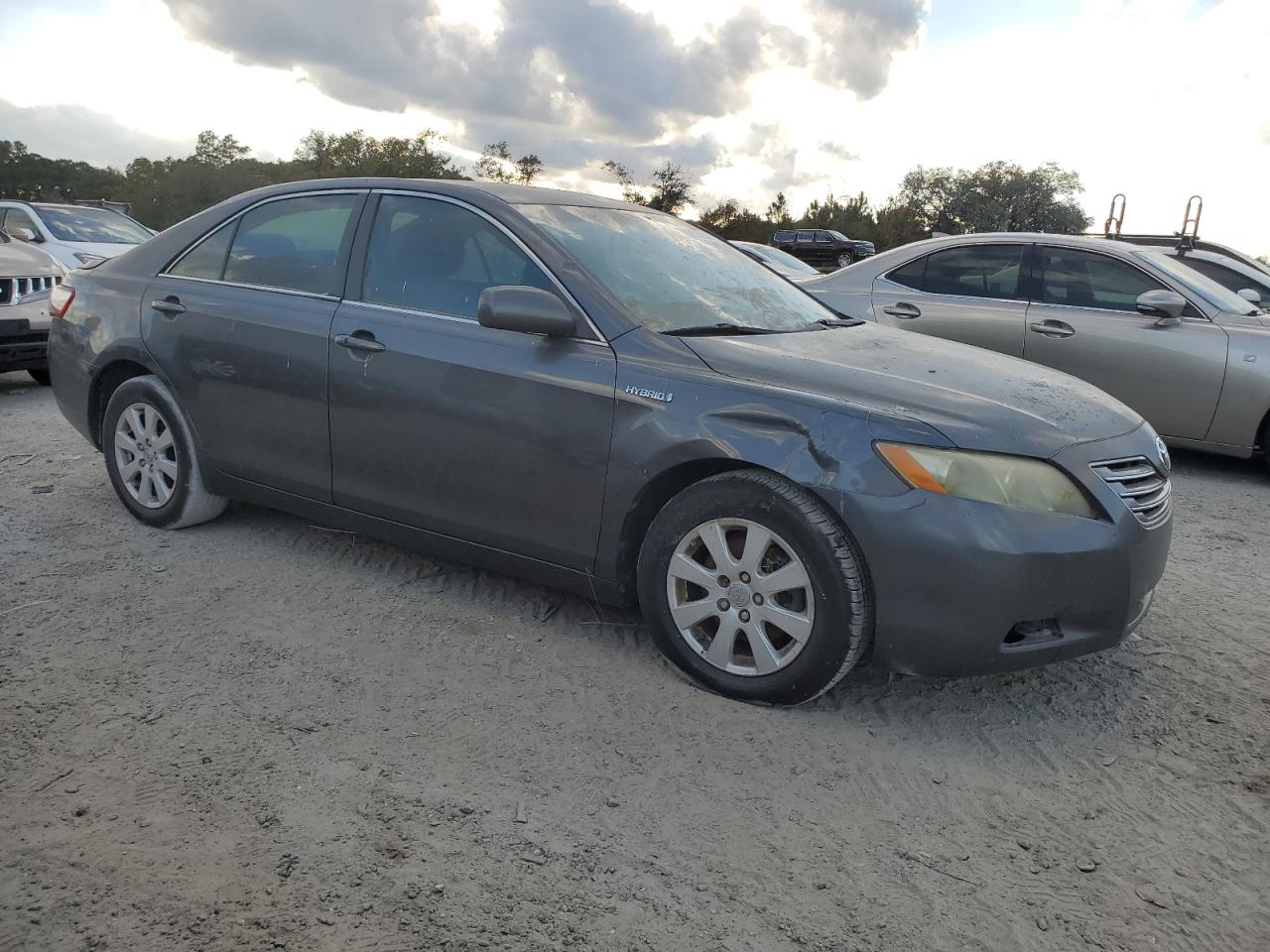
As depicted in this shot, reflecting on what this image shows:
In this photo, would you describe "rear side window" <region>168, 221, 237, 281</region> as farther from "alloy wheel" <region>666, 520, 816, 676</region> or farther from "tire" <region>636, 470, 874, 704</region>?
"alloy wheel" <region>666, 520, 816, 676</region>

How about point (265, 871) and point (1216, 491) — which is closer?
point (265, 871)

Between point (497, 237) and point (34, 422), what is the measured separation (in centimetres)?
507

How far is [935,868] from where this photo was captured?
2504 mm

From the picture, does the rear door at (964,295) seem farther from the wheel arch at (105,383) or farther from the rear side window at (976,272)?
the wheel arch at (105,383)

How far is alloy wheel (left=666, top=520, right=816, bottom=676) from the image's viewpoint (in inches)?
123

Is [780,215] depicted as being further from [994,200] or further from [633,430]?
[633,430]

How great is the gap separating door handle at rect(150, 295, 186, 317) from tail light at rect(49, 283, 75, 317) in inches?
27.1

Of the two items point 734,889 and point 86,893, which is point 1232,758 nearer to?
point 734,889

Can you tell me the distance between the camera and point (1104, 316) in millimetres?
6895

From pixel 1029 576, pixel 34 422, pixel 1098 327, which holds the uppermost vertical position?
pixel 1098 327

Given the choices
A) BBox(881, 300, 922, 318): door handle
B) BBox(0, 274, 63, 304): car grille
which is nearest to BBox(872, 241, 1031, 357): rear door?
BBox(881, 300, 922, 318): door handle

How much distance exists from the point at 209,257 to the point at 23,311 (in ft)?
14.6

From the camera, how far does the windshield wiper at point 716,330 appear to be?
3.59 metres

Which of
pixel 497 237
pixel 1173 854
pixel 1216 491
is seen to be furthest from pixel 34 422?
pixel 1216 491
